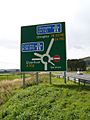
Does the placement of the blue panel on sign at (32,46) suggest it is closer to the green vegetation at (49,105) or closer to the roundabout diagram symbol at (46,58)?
the roundabout diagram symbol at (46,58)

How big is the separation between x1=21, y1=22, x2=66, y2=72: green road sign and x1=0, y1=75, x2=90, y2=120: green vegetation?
4.11 metres

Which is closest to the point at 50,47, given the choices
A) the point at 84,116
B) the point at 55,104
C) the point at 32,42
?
the point at 32,42

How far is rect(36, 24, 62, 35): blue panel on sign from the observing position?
76.6ft

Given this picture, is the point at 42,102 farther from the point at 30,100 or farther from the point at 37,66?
the point at 37,66

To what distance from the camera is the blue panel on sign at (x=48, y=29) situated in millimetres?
23356

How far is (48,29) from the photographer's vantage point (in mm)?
23688

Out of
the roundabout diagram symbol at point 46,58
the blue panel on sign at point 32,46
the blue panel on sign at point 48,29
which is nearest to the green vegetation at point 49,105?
the roundabout diagram symbol at point 46,58

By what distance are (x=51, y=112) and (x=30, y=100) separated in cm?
328

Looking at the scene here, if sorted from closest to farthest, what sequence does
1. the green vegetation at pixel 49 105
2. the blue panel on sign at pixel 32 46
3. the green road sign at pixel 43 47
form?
the green vegetation at pixel 49 105, the green road sign at pixel 43 47, the blue panel on sign at pixel 32 46

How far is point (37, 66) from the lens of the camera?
2403 cm

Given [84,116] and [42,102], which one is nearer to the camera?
[84,116]

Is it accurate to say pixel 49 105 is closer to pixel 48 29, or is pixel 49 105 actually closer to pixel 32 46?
pixel 32 46

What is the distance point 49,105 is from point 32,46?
29.9 ft

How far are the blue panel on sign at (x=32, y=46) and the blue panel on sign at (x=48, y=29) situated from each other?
0.86 metres
